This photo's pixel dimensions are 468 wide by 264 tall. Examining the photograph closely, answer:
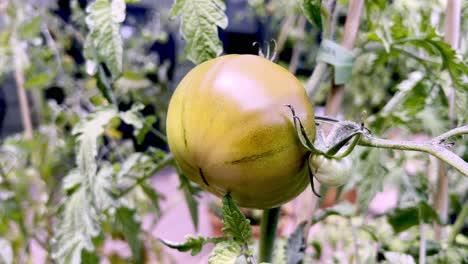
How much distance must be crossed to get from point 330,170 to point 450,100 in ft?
1.02

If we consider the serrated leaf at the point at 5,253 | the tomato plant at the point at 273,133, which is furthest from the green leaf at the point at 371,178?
the serrated leaf at the point at 5,253

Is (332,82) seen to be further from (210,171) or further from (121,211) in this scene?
(121,211)

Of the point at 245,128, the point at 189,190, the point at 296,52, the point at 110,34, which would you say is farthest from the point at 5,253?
the point at 296,52

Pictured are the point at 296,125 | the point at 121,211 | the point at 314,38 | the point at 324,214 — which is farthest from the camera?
the point at 314,38

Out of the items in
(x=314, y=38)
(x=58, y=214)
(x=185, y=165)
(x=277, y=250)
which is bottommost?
(x=314, y=38)

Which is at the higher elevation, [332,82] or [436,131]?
[332,82]

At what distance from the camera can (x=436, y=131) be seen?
22.3 inches

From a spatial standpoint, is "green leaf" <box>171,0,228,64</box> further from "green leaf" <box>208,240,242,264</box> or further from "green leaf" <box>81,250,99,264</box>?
"green leaf" <box>81,250,99,264</box>

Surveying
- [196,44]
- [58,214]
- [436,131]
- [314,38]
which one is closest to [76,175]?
[58,214]

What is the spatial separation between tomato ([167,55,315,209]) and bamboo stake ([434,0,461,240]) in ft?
0.86

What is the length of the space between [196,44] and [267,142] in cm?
14

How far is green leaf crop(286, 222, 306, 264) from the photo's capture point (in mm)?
437

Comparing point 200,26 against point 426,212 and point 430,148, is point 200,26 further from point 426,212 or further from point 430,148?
point 426,212

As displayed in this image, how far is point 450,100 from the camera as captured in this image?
517 mm
